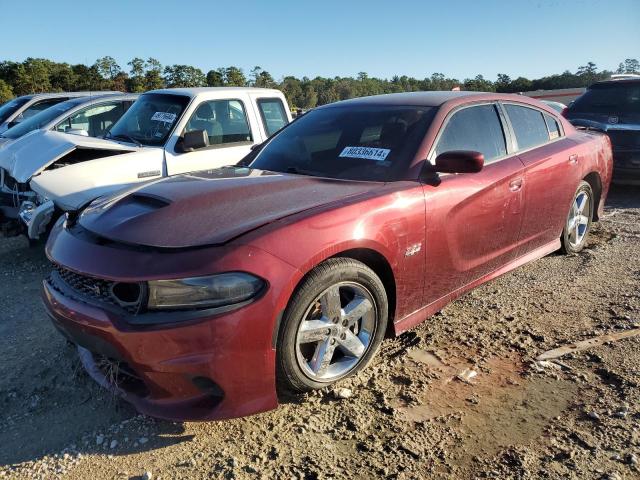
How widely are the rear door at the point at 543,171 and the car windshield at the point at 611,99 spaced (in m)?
3.78

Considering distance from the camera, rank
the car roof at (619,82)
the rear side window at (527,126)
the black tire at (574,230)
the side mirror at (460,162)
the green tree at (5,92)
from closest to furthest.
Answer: the side mirror at (460,162) → the rear side window at (527,126) → the black tire at (574,230) → the car roof at (619,82) → the green tree at (5,92)

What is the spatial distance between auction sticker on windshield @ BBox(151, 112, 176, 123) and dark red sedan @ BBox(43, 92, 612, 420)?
206 cm

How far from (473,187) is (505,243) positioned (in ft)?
2.06

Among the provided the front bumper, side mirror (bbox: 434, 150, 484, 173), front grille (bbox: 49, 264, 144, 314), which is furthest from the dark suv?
front grille (bbox: 49, 264, 144, 314)

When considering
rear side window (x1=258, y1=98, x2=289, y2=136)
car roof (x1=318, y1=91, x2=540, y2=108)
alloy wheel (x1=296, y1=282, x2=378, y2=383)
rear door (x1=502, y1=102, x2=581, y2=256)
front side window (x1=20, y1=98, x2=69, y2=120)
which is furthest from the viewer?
front side window (x1=20, y1=98, x2=69, y2=120)

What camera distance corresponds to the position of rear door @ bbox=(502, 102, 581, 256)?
4.00 meters

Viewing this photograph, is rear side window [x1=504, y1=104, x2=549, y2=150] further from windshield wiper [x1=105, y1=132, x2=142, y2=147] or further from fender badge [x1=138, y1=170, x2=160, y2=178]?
windshield wiper [x1=105, y1=132, x2=142, y2=147]

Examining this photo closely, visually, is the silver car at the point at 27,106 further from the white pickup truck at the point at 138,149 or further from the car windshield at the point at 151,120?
the white pickup truck at the point at 138,149

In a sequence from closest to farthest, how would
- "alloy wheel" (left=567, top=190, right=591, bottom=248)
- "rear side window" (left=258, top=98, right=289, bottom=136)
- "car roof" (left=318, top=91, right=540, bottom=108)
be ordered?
1. "car roof" (left=318, top=91, right=540, bottom=108)
2. "alloy wheel" (left=567, top=190, right=591, bottom=248)
3. "rear side window" (left=258, top=98, right=289, bottom=136)

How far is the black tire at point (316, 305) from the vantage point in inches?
95.7

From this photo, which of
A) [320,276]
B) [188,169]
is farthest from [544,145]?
[188,169]

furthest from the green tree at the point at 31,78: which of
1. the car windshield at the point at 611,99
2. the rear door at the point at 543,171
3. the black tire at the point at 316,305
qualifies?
the black tire at the point at 316,305

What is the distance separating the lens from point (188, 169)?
220 inches

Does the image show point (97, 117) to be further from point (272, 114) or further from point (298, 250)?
point (298, 250)
